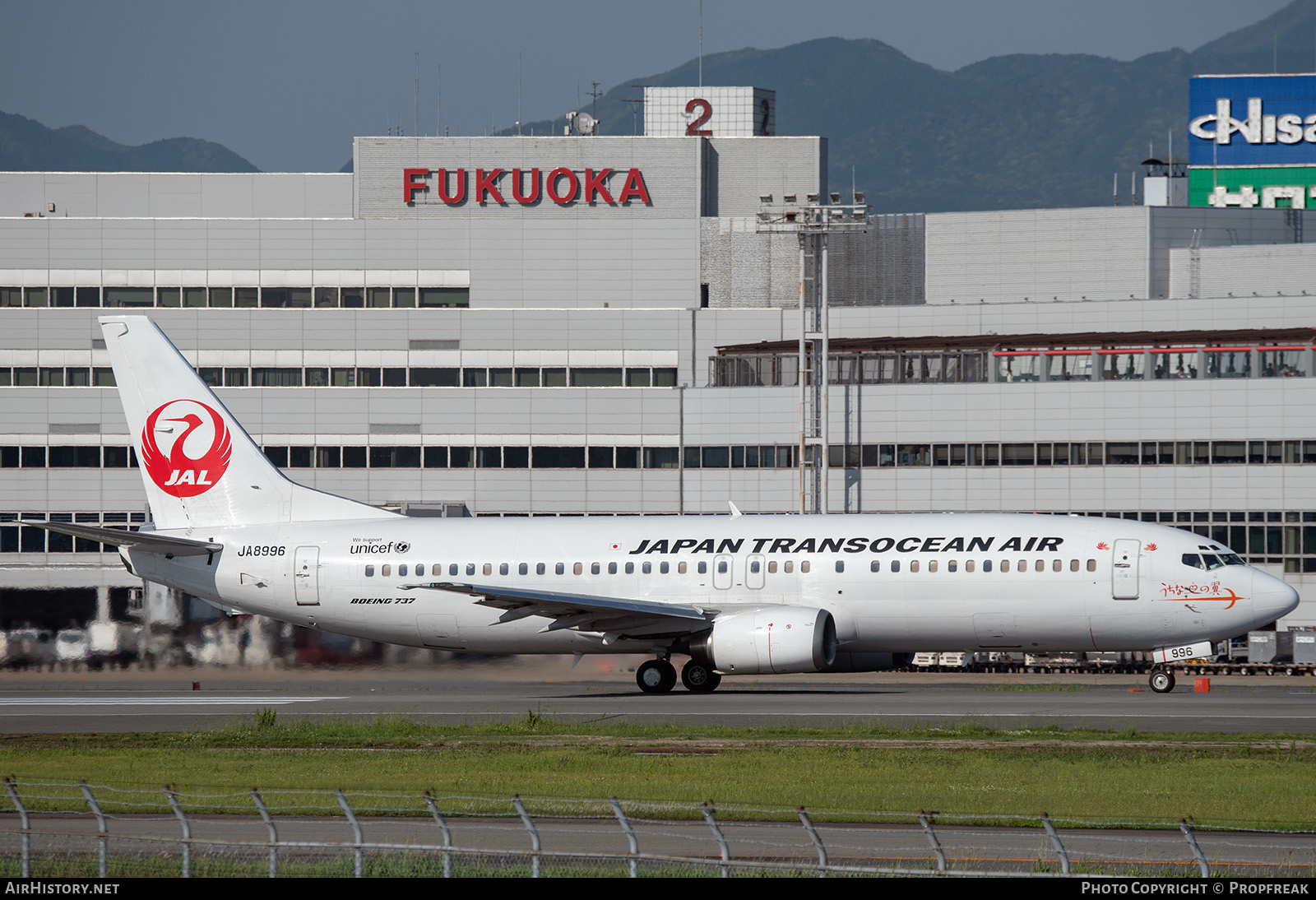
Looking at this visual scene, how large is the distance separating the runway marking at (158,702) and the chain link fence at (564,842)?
1858cm

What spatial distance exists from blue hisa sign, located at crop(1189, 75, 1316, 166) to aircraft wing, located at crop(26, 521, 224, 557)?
298ft

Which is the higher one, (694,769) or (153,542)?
(153,542)

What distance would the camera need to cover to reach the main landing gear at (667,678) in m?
40.3

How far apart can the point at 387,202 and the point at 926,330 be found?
105 ft

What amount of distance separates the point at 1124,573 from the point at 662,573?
11876mm

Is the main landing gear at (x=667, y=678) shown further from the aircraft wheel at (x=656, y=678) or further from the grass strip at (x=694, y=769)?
the grass strip at (x=694, y=769)

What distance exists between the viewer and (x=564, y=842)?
17172 millimetres

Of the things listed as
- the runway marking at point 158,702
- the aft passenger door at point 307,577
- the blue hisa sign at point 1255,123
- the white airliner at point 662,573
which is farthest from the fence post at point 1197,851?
the blue hisa sign at point 1255,123

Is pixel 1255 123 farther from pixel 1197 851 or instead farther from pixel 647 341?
pixel 1197 851

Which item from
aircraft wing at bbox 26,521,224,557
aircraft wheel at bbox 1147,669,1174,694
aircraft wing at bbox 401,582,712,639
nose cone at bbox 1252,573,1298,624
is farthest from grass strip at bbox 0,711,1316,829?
aircraft wheel at bbox 1147,669,1174,694

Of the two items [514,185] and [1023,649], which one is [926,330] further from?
[1023,649]

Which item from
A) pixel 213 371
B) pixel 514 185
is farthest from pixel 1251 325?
pixel 213 371

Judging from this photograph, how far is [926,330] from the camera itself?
81.1m

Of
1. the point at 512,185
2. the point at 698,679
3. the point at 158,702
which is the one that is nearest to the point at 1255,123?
the point at 512,185
